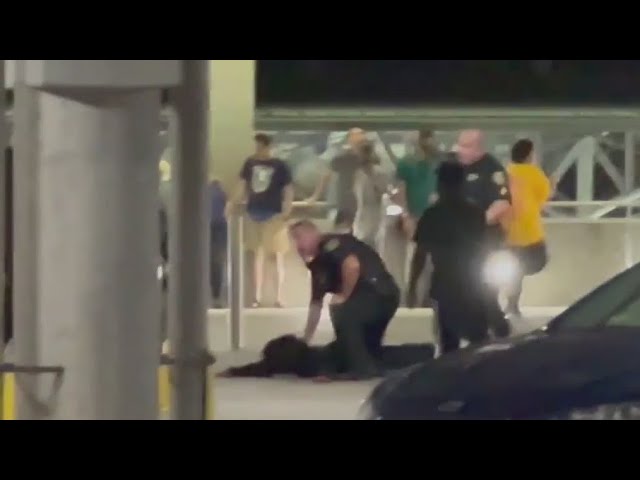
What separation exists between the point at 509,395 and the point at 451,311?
3.44 metres

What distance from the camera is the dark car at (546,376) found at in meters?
5.39

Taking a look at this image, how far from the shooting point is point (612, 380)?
5508mm

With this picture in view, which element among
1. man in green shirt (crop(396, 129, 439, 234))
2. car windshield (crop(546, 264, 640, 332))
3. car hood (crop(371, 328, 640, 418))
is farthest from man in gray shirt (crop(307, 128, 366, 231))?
car hood (crop(371, 328, 640, 418))

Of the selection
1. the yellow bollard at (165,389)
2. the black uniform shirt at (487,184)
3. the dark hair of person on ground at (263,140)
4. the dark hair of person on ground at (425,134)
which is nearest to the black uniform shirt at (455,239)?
the black uniform shirt at (487,184)

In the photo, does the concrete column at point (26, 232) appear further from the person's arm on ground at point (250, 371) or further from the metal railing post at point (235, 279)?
the metal railing post at point (235, 279)

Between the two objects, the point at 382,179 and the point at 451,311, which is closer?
the point at 451,311

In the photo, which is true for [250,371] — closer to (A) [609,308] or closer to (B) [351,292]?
(B) [351,292]

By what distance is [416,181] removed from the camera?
10.5 metres
